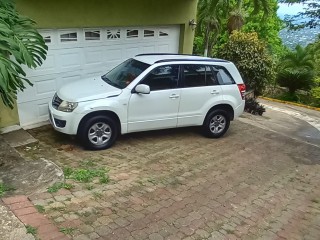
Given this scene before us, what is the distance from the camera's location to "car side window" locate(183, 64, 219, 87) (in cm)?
756

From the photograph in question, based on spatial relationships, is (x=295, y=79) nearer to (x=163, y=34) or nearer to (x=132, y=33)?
(x=163, y=34)

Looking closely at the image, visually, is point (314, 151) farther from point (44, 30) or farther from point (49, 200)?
point (44, 30)

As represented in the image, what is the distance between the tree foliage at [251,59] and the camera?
41.2ft

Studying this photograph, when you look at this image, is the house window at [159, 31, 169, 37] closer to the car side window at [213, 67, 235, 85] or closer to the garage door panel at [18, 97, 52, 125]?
the car side window at [213, 67, 235, 85]

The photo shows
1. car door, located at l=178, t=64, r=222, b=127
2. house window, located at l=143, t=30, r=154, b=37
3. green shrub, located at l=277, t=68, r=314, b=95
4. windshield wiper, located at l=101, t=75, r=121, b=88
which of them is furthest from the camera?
green shrub, located at l=277, t=68, r=314, b=95

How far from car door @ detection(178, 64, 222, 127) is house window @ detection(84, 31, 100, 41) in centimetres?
259


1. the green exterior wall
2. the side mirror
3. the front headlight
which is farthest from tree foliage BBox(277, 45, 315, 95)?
the front headlight

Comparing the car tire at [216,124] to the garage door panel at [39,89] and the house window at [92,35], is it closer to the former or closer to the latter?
the house window at [92,35]

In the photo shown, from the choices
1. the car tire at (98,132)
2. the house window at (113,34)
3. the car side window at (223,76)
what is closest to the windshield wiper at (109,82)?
the car tire at (98,132)

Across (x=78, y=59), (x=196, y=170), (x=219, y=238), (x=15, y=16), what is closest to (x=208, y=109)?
(x=196, y=170)

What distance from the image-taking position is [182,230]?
14.3 ft

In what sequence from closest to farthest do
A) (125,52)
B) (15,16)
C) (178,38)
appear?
(15,16), (125,52), (178,38)

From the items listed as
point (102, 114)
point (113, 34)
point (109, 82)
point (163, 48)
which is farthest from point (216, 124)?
point (113, 34)

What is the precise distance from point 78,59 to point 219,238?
5.78 metres
